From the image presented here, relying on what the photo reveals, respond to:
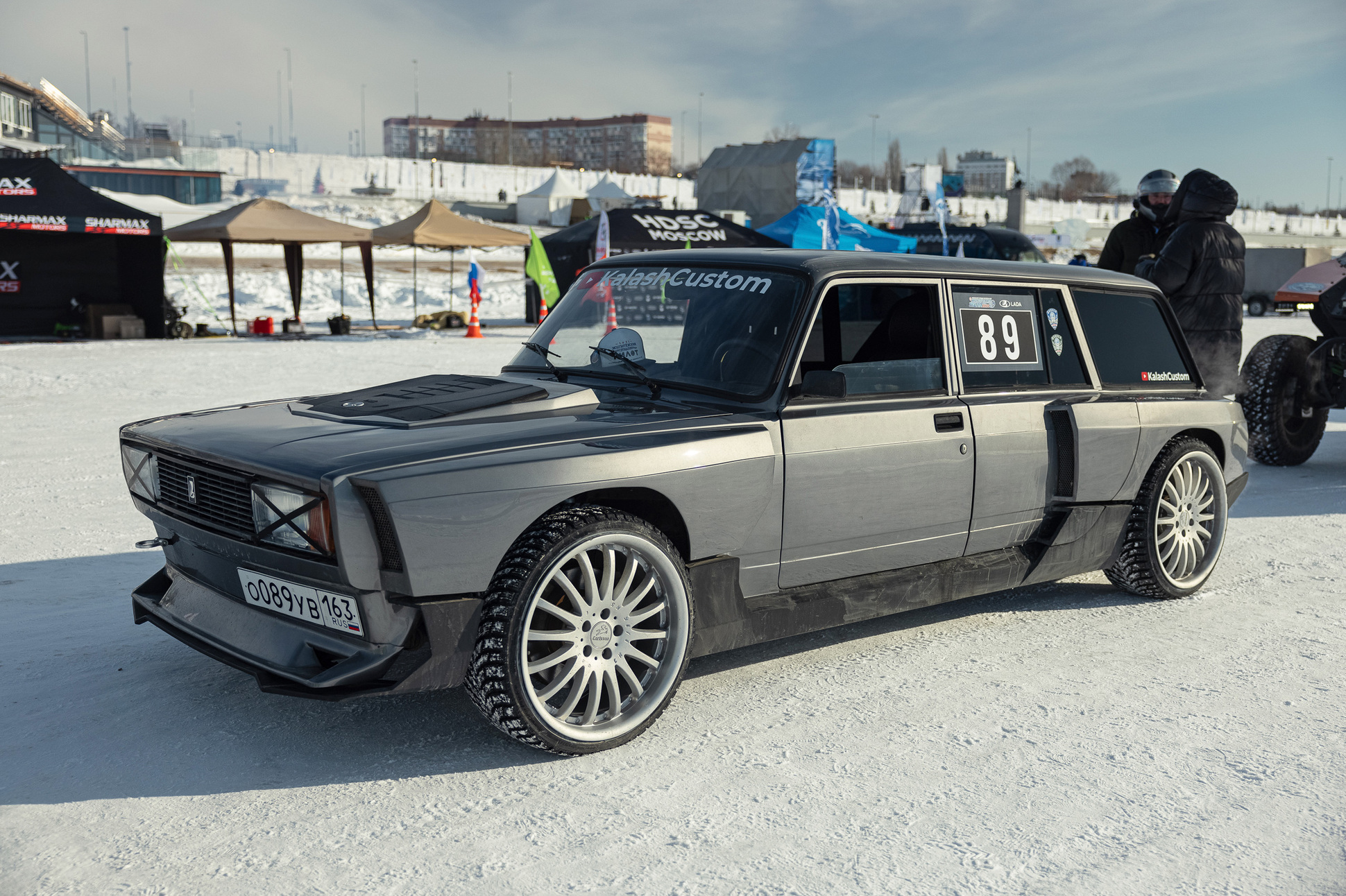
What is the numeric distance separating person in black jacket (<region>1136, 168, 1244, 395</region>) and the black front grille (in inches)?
236

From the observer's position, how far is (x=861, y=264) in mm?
4086

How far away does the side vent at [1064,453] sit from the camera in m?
4.50

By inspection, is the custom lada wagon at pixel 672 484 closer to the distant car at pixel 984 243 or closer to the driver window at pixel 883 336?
the driver window at pixel 883 336

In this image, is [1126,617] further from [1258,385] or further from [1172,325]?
[1258,385]

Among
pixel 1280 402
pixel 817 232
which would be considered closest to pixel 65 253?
Answer: pixel 817 232

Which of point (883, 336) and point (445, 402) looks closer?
point (445, 402)

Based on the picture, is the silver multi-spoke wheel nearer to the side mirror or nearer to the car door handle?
the side mirror

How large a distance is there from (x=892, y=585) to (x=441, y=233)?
838 inches

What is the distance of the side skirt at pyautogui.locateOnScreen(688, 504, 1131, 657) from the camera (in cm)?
353

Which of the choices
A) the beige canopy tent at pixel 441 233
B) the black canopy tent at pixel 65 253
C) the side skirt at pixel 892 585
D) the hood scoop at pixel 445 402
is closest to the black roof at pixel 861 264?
the hood scoop at pixel 445 402

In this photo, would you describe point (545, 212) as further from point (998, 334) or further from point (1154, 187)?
point (998, 334)

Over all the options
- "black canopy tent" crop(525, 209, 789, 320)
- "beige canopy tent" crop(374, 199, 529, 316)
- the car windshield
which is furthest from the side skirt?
"beige canopy tent" crop(374, 199, 529, 316)

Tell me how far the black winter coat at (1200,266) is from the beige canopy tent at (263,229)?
1713 centimetres

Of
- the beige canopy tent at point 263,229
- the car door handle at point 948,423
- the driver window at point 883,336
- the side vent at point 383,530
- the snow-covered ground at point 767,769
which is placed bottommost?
the snow-covered ground at point 767,769
